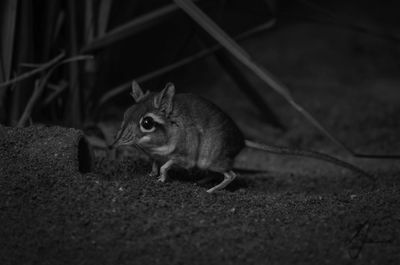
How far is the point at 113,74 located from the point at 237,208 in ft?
12.6

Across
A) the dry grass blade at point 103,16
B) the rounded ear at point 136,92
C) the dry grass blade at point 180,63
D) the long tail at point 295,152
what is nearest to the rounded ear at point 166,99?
the rounded ear at point 136,92

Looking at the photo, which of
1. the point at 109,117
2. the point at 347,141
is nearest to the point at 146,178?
the point at 109,117

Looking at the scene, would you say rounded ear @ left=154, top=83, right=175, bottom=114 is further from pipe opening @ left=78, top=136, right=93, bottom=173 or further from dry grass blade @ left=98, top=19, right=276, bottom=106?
dry grass blade @ left=98, top=19, right=276, bottom=106

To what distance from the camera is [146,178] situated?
360cm

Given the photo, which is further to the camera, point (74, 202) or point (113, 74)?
point (113, 74)

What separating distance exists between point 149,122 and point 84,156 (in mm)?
482

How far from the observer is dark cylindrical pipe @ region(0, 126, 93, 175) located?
3.37 m

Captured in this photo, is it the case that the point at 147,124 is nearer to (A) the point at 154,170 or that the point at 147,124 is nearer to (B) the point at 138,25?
(A) the point at 154,170

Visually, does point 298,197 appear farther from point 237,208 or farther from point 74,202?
point 74,202

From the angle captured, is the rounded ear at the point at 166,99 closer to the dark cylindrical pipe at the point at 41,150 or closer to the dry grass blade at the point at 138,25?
the dark cylindrical pipe at the point at 41,150

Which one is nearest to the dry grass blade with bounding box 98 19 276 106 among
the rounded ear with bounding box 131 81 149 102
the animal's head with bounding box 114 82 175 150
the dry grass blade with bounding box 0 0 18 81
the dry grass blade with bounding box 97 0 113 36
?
the dry grass blade with bounding box 97 0 113 36

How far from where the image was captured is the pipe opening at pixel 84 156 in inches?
148

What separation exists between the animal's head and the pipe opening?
0.89ft

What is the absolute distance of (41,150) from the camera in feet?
11.5
